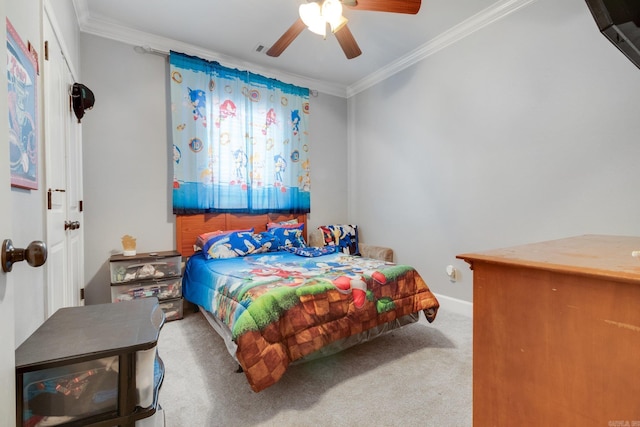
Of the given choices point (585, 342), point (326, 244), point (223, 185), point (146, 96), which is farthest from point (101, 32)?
point (585, 342)

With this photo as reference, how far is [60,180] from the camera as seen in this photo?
174cm

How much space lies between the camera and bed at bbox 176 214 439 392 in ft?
5.08

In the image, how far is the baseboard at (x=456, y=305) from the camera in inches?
109

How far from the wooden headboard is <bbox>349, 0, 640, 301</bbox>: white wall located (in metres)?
1.50

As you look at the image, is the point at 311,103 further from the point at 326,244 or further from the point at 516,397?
the point at 516,397

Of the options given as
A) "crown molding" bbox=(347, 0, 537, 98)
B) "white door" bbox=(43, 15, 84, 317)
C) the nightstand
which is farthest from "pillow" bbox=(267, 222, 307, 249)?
"crown molding" bbox=(347, 0, 537, 98)

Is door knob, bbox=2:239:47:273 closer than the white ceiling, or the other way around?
door knob, bbox=2:239:47:273

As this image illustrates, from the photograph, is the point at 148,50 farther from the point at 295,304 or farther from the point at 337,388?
the point at 337,388

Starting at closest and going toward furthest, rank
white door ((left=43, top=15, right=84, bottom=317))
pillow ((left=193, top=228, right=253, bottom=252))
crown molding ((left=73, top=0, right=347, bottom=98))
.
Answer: white door ((left=43, top=15, right=84, bottom=317)), crown molding ((left=73, top=0, right=347, bottom=98)), pillow ((left=193, top=228, right=253, bottom=252))

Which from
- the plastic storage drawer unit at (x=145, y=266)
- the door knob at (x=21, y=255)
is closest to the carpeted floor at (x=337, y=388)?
the plastic storage drawer unit at (x=145, y=266)

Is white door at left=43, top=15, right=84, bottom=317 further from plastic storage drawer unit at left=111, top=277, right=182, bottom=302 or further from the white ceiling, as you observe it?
the white ceiling

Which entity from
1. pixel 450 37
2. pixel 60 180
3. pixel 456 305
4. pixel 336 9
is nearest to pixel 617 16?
pixel 336 9

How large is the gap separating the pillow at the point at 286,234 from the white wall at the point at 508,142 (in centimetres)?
109

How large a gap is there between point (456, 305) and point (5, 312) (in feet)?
10.3
